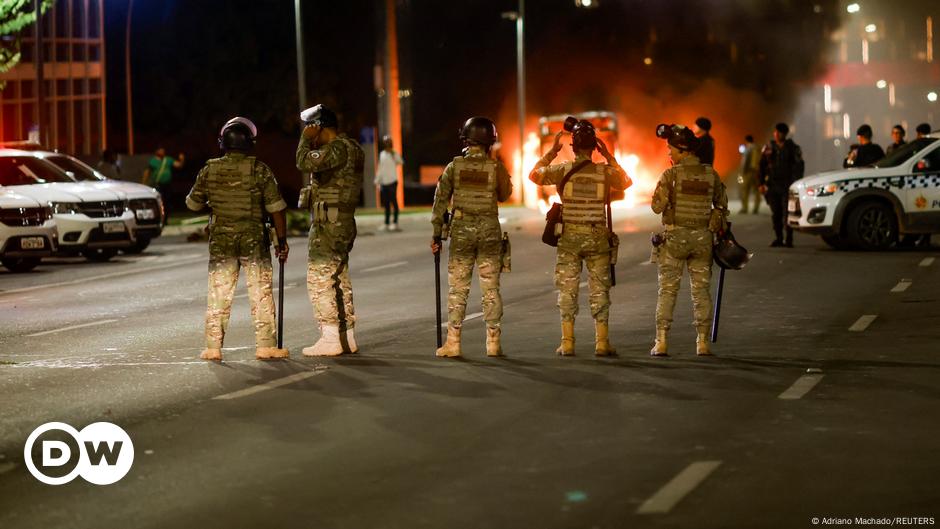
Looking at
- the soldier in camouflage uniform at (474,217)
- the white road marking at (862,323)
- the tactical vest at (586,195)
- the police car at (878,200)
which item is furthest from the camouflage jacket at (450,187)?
the police car at (878,200)

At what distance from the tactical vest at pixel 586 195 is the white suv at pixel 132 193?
560 inches

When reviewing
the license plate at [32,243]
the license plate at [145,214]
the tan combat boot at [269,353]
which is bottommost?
the tan combat boot at [269,353]

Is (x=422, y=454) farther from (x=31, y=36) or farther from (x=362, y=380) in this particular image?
(x=31, y=36)

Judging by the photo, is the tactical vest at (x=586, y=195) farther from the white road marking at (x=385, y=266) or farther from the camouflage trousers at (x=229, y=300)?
the white road marking at (x=385, y=266)

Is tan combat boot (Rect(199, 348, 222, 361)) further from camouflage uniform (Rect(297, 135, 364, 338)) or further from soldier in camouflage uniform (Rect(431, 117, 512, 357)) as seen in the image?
soldier in camouflage uniform (Rect(431, 117, 512, 357))

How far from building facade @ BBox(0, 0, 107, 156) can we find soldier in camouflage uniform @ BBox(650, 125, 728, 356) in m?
40.4

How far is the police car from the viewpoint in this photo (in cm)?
2227

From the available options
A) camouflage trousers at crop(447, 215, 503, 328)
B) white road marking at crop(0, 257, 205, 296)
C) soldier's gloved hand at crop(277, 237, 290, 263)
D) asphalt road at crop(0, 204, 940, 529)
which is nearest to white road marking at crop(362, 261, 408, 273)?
white road marking at crop(0, 257, 205, 296)

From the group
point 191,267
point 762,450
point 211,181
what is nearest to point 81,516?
point 762,450

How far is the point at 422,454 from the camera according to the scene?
820 centimetres

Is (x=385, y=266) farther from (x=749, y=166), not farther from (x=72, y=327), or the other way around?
(x=749, y=166)

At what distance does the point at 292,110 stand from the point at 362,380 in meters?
53.3

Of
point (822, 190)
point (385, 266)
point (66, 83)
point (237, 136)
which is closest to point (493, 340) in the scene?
point (237, 136)

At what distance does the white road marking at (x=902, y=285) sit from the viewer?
17125 mm
